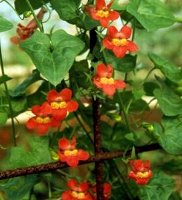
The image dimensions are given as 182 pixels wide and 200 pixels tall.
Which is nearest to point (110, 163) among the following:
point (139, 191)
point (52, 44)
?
point (139, 191)

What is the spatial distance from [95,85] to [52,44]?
0.13 m

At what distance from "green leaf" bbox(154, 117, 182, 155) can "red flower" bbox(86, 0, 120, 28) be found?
0.28 m

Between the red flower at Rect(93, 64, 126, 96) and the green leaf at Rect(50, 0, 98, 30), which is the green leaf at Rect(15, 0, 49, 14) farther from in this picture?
the red flower at Rect(93, 64, 126, 96)

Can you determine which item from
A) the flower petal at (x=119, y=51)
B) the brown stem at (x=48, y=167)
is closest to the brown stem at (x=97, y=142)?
the brown stem at (x=48, y=167)

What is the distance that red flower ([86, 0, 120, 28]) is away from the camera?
4.43 ft

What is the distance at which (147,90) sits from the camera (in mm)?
1641

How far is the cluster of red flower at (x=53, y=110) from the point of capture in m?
1.38

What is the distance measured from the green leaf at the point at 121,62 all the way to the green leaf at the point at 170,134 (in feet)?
0.49

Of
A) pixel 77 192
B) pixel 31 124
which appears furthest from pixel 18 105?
pixel 77 192

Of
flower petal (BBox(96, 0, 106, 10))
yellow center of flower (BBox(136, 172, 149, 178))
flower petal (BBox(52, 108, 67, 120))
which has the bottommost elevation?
yellow center of flower (BBox(136, 172, 149, 178))

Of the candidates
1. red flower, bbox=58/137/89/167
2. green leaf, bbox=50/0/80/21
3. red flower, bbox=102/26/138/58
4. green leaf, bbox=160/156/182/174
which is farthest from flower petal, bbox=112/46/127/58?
green leaf, bbox=160/156/182/174

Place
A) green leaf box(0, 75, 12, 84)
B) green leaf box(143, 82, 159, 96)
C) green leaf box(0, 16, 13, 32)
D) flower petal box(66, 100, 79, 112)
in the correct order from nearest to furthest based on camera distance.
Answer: green leaf box(0, 16, 13, 32), flower petal box(66, 100, 79, 112), green leaf box(0, 75, 12, 84), green leaf box(143, 82, 159, 96)

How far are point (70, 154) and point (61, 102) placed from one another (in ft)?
0.41

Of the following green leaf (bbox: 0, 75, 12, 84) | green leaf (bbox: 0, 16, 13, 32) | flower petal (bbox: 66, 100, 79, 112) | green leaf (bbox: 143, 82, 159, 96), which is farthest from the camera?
green leaf (bbox: 143, 82, 159, 96)
